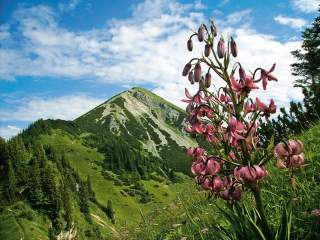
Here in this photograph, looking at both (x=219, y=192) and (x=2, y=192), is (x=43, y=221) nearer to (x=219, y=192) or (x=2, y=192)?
(x=2, y=192)

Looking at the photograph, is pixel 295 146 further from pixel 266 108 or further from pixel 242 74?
pixel 242 74

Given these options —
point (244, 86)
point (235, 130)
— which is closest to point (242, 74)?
point (244, 86)

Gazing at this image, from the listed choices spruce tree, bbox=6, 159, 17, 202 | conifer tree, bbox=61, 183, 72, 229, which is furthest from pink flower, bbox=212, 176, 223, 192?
spruce tree, bbox=6, 159, 17, 202

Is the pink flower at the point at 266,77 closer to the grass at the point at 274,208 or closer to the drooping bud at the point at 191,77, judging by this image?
the drooping bud at the point at 191,77

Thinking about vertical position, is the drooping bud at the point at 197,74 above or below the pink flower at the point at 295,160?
above

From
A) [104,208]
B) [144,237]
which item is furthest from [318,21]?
[104,208]

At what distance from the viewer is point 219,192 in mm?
3652

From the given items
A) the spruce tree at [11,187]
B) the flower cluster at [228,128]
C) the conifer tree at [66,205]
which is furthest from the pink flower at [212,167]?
the spruce tree at [11,187]

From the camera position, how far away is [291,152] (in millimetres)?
3268

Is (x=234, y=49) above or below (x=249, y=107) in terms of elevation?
above

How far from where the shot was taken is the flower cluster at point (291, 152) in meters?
3.26

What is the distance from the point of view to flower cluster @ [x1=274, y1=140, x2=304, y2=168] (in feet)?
10.7

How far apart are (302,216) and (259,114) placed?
1529mm

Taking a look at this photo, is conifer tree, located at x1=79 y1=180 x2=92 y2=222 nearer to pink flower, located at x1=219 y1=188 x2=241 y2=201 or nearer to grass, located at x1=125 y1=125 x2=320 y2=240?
grass, located at x1=125 y1=125 x2=320 y2=240
